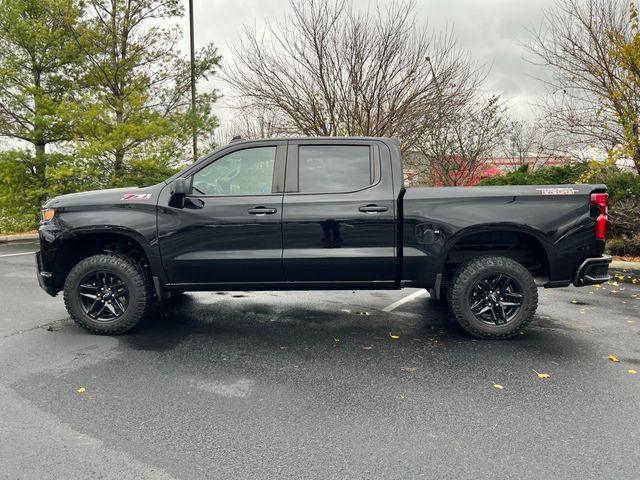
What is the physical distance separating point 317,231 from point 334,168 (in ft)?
2.21

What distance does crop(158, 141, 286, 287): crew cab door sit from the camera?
4500mm

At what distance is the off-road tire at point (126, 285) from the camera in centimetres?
463

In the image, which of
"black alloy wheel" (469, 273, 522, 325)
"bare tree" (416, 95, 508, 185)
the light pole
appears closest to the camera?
"black alloy wheel" (469, 273, 522, 325)

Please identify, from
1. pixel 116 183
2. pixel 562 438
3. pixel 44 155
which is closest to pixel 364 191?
pixel 562 438

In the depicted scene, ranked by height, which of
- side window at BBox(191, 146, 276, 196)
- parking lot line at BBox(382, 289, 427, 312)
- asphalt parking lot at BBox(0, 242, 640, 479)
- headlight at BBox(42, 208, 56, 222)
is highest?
side window at BBox(191, 146, 276, 196)

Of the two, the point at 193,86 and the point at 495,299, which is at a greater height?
the point at 193,86

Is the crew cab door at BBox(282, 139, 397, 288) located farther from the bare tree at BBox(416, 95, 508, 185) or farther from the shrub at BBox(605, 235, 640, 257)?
the bare tree at BBox(416, 95, 508, 185)

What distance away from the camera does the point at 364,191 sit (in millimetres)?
4559

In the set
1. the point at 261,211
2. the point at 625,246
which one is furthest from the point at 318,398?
the point at 625,246

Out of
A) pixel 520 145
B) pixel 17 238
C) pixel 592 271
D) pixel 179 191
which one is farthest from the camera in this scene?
pixel 520 145

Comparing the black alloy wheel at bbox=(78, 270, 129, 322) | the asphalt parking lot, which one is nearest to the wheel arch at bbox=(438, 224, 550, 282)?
the asphalt parking lot

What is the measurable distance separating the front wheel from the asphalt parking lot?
6.3 inches

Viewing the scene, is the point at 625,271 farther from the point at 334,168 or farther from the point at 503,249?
the point at 334,168

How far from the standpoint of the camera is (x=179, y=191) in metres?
4.32
